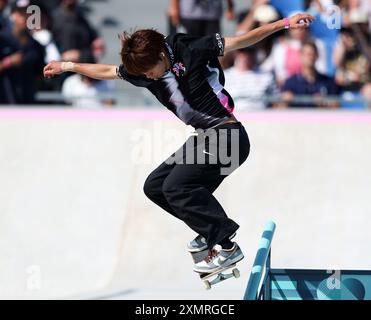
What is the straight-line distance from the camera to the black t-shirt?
5887mm

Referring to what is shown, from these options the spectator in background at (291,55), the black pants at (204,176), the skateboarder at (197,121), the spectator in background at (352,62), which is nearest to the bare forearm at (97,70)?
the skateboarder at (197,121)

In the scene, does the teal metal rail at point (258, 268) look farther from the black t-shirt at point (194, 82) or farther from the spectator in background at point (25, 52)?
the spectator in background at point (25, 52)

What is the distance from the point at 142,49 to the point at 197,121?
2.10 feet

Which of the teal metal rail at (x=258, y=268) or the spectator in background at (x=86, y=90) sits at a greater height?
the teal metal rail at (x=258, y=268)

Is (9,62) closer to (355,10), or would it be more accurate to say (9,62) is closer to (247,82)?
(247,82)

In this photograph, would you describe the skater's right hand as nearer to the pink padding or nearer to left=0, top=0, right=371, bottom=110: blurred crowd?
the pink padding

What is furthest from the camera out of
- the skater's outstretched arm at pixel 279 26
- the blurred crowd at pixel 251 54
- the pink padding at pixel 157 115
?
the blurred crowd at pixel 251 54

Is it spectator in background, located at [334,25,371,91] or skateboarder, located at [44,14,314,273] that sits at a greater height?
skateboarder, located at [44,14,314,273]

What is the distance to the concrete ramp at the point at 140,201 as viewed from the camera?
392 inches

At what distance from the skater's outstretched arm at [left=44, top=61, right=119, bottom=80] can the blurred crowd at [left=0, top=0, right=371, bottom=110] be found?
5632mm

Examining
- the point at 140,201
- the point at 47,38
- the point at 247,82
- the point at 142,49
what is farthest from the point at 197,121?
the point at 47,38

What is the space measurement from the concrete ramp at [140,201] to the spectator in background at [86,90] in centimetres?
61

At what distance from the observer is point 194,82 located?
5957 millimetres

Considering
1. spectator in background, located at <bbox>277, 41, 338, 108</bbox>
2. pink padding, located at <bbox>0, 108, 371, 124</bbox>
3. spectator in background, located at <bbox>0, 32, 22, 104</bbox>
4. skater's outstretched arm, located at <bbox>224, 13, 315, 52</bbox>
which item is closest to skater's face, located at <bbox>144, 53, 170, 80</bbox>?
skater's outstretched arm, located at <bbox>224, 13, 315, 52</bbox>
